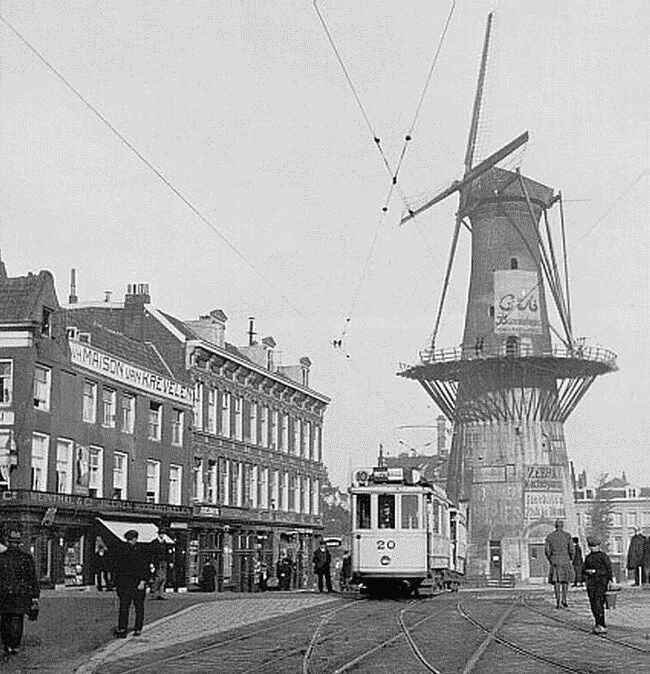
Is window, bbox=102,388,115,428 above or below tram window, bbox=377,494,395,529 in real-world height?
above

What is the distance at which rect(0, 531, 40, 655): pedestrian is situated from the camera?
15.8 meters

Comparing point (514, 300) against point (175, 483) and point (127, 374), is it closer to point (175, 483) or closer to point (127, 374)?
point (175, 483)

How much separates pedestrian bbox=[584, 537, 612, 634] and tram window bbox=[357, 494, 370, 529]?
13.2 m

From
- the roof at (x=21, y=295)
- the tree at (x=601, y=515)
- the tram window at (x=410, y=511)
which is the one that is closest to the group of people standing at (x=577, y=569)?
the tram window at (x=410, y=511)

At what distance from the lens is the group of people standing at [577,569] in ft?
66.0

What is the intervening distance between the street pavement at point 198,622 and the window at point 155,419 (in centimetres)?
1878

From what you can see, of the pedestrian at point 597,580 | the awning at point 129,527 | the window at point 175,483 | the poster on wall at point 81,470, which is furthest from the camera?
the window at point 175,483

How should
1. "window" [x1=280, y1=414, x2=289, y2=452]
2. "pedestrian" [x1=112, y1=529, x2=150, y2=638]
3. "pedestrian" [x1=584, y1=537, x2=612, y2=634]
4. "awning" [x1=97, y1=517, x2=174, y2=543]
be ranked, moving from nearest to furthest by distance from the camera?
"pedestrian" [x1=112, y1=529, x2=150, y2=638] < "pedestrian" [x1=584, y1=537, x2=612, y2=634] < "awning" [x1=97, y1=517, x2=174, y2=543] < "window" [x1=280, y1=414, x2=289, y2=452]

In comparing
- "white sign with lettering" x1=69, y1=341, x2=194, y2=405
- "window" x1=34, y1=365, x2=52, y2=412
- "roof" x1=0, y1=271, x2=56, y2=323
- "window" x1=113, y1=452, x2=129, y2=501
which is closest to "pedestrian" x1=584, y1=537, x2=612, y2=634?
"window" x1=34, y1=365, x2=52, y2=412

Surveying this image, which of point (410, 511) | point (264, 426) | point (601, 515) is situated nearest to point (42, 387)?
point (410, 511)

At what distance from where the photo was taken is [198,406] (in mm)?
56969

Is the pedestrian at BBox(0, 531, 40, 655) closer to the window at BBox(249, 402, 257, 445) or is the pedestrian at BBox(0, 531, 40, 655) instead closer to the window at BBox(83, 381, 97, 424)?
the window at BBox(83, 381, 97, 424)

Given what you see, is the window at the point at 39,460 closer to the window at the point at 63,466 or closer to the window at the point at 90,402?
the window at the point at 63,466

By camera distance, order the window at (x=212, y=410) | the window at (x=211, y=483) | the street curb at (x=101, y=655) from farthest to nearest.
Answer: the window at (x=212, y=410) < the window at (x=211, y=483) < the street curb at (x=101, y=655)
